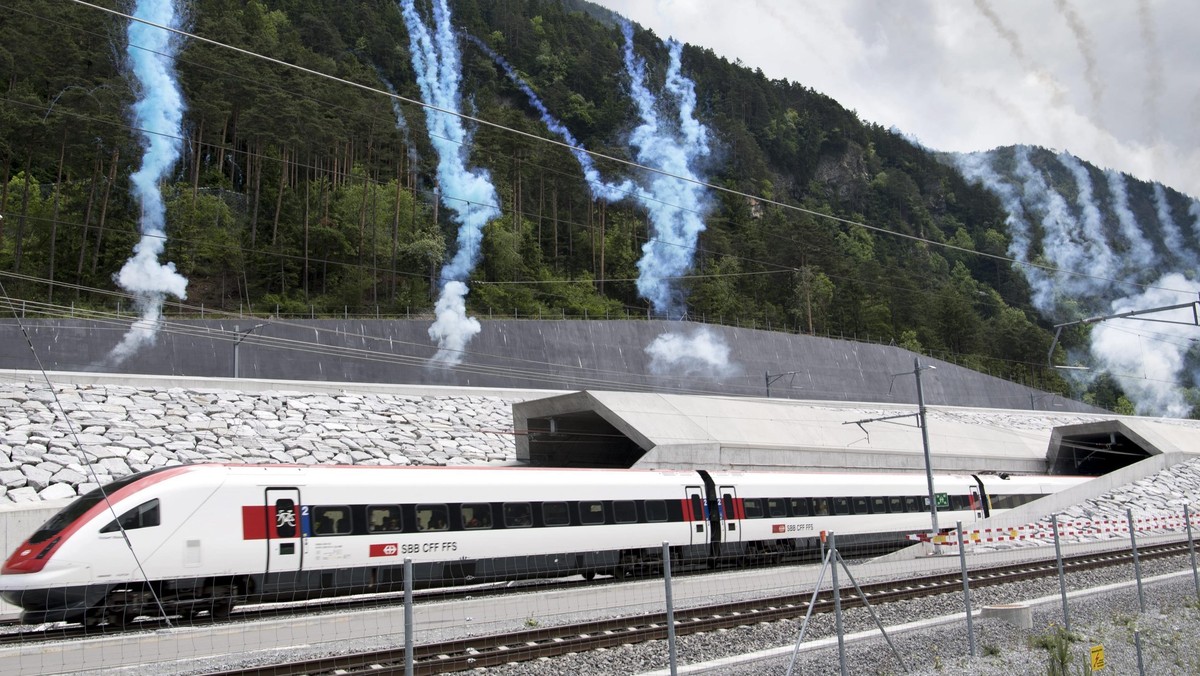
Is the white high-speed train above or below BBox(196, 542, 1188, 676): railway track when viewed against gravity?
above

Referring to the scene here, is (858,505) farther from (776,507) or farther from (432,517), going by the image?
(432,517)

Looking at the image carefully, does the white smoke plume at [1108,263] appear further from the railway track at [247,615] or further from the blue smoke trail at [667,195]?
the railway track at [247,615]

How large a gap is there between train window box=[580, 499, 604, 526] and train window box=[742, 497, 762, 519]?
16.1 ft

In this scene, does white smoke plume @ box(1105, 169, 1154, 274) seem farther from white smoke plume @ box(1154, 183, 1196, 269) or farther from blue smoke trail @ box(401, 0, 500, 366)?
blue smoke trail @ box(401, 0, 500, 366)

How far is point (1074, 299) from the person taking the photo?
498 feet

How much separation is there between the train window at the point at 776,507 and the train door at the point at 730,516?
1.41 m

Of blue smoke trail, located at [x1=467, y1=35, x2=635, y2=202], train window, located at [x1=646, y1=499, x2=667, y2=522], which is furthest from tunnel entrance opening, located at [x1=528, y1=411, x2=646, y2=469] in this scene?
blue smoke trail, located at [x1=467, y1=35, x2=635, y2=202]

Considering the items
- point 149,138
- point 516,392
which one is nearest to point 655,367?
point 516,392

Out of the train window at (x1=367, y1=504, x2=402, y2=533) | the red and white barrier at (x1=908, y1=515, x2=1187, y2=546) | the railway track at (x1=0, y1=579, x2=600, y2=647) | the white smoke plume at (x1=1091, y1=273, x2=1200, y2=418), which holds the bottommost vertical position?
the red and white barrier at (x1=908, y1=515, x2=1187, y2=546)

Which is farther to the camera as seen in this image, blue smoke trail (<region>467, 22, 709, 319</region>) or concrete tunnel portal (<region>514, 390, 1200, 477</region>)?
blue smoke trail (<region>467, 22, 709, 319</region>)

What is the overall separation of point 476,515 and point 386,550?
83.9 inches

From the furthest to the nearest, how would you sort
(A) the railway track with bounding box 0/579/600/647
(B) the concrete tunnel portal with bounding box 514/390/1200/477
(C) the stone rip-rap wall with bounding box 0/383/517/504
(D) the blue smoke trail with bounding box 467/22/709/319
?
(D) the blue smoke trail with bounding box 467/22/709/319, (B) the concrete tunnel portal with bounding box 514/390/1200/477, (C) the stone rip-rap wall with bounding box 0/383/517/504, (A) the railway track with bounding box 0/579/600/647

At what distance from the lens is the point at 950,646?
45.0 feet

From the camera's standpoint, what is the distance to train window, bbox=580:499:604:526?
71.5 ft
